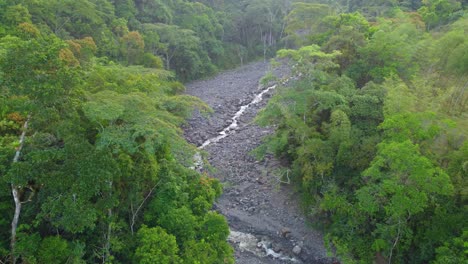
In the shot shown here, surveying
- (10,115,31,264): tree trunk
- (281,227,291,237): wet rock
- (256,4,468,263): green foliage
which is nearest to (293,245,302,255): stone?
(281,227,291,237): wet rock

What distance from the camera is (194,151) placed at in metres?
15.9

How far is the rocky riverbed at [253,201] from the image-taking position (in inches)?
717

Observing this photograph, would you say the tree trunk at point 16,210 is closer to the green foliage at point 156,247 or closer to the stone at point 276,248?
the green foliage at point 156,247

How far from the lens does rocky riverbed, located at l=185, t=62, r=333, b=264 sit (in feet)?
59.7

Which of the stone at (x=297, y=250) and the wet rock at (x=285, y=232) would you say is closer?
the stone at (x=297, y=250)

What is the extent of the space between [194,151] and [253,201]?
7039 mm

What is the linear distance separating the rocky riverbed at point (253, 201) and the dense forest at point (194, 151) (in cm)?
124

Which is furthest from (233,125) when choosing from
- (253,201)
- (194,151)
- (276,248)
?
(194,151)

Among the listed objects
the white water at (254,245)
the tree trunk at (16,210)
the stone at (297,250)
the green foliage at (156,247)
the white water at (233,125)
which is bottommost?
the white water at (233,125)

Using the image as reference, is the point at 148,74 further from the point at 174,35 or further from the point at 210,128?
the point at 174,35

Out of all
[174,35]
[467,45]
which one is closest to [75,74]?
[467,45]

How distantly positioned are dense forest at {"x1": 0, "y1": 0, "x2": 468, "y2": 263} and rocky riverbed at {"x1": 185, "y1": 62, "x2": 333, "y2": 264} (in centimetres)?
124

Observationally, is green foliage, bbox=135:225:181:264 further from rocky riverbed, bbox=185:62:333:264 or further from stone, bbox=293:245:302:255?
stone, bbox=293:245:302:255

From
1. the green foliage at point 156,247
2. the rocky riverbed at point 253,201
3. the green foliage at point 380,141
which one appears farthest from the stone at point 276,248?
the green foliage at point 156,247
